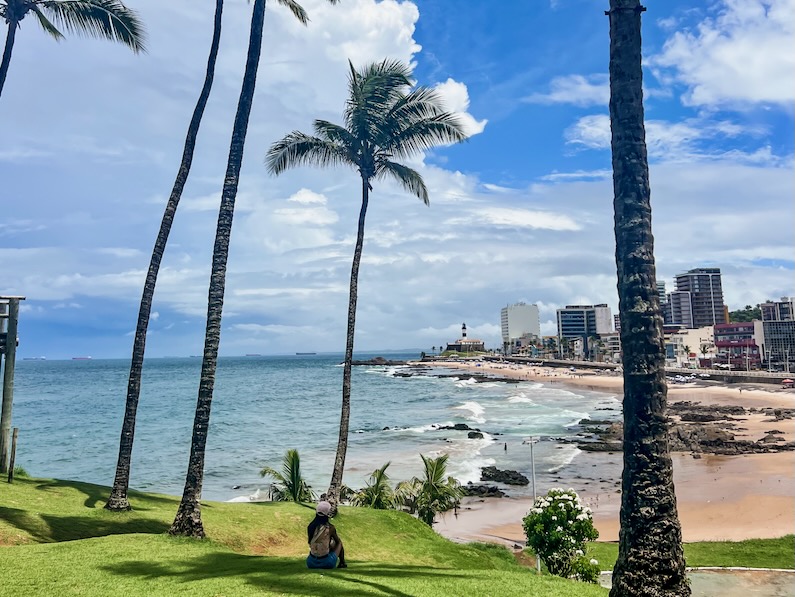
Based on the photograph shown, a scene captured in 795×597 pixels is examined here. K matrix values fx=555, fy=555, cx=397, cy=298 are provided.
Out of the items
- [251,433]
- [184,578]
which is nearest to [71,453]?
[251,433]

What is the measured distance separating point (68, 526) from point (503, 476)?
2388 centimetres

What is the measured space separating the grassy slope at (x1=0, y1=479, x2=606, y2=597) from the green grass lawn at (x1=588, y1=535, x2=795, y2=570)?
291cm

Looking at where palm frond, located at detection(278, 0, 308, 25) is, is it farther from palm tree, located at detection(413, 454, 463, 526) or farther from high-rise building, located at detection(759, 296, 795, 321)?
high-rise building, located at detection(759, 296, 795, 321)

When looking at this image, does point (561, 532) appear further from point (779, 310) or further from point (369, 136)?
point (779, 310)

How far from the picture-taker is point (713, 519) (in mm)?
21000

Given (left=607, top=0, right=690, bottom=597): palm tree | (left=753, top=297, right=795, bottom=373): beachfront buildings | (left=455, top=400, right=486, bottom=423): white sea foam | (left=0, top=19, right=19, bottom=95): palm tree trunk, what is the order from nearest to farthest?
(left=607, top=0, right=690, bottom=597): palm tree
(left=0, top=19, right=19, bottom=95): palm tree trunk
(left=455, top=400, right=486, bottom=423): white sea foam
(left=753, top=297, right=795, bottom=373): beachfront buildings

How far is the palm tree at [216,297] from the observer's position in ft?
31.3

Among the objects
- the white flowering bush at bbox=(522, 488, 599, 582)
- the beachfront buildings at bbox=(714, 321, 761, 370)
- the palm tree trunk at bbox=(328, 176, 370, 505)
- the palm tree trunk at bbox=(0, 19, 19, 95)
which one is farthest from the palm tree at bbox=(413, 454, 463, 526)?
the beachfront buildings at bbox=(714, 321, 761, 370)

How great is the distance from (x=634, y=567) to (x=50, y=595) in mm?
6092

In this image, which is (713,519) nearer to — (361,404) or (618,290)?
(618,290)

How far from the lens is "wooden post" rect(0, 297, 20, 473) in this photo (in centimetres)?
1284

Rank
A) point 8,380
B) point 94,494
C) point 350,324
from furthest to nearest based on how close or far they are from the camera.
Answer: point 350,324, point 8,380, point 94,494

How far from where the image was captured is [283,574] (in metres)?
7.10

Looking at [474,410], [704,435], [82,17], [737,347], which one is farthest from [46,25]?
[737,347]
